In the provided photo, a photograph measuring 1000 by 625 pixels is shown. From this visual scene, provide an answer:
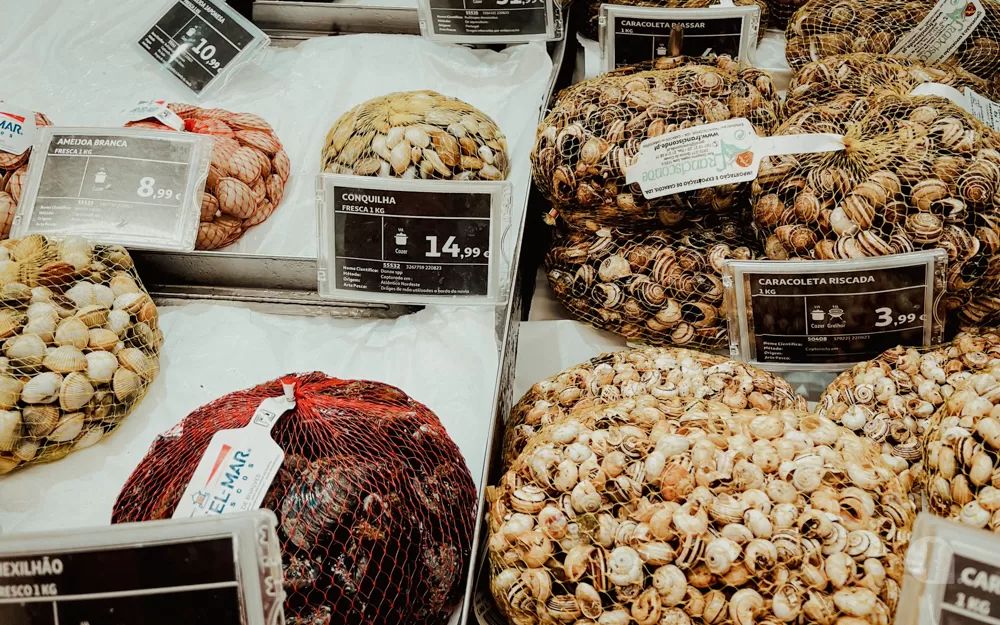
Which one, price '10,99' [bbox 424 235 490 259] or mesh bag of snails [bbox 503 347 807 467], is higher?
price '10,99' [bbox 424 235 490 259]

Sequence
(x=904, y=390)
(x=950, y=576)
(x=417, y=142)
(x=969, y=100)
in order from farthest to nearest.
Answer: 1. (x=417, y=142)
2. (x=969, y=100)
3. (x=904, y=390)
4. (x=950, y=576)

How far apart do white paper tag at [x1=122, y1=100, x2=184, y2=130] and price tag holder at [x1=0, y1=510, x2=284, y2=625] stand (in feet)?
4.36

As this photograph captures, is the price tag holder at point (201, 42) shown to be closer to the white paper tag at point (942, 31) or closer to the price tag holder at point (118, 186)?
the price tag holder at point (118, 186)

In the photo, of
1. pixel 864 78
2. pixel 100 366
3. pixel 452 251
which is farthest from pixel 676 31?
pixel 100 366

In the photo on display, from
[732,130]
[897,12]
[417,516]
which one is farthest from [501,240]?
[897,12]

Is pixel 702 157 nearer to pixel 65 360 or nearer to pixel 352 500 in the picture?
pixel 352 500

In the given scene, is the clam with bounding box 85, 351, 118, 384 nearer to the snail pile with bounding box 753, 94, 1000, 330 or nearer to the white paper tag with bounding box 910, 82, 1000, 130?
the snail pile with bounding box 753, 94, 1000, 330

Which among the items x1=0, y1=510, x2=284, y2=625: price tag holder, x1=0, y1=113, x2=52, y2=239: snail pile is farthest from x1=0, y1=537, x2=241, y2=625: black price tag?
x1=0, y1=113, x2=52, y2=239: snail pile

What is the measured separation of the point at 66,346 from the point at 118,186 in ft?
1.56

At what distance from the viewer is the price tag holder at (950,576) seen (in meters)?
0.67

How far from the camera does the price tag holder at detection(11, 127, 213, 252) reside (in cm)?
173

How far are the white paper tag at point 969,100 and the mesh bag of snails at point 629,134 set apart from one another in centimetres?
30

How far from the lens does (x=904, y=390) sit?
1.22 m

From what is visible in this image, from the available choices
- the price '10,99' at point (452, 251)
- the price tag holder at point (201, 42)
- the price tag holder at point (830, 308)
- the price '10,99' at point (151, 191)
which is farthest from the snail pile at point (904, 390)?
the price tag holder at point (201, 42)
